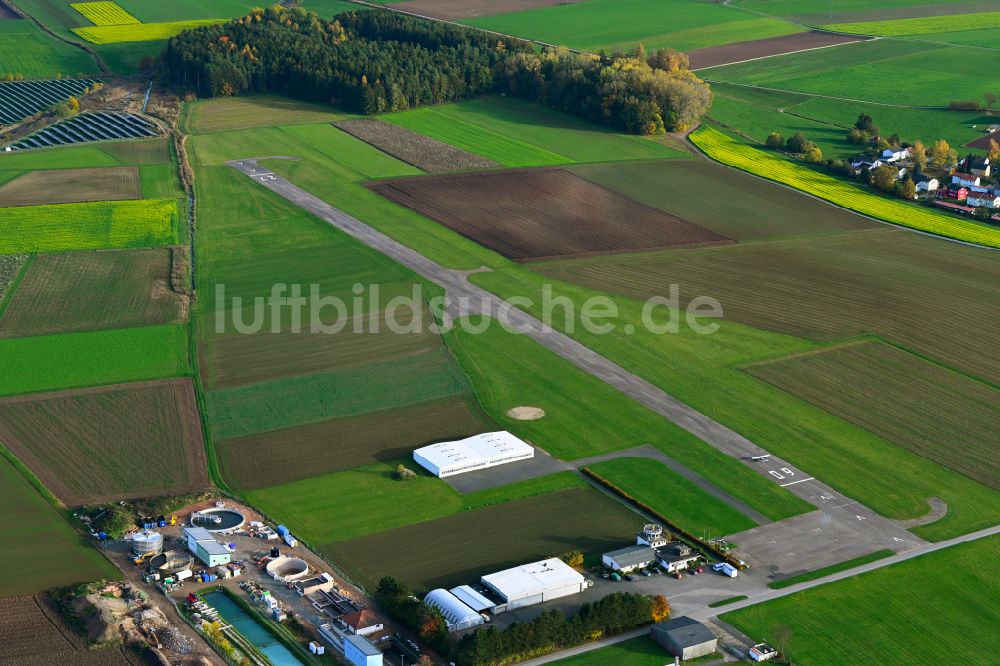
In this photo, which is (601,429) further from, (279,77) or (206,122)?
(279,77)

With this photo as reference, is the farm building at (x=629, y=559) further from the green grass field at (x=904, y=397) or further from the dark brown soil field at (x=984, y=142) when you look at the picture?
the dark brown soil field at (x=984, y=142)

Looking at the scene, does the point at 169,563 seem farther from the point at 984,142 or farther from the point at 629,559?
the point at 984,142

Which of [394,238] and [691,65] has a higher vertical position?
[691,65]

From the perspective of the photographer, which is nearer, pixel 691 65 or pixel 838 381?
pixel 838 381

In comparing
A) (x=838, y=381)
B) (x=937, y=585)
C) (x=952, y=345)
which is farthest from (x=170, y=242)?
(x=937, y=585)

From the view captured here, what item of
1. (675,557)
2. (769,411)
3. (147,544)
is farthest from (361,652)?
(769,411)

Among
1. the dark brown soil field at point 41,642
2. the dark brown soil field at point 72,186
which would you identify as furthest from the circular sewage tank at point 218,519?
the dark brown soil field at point 72,186
